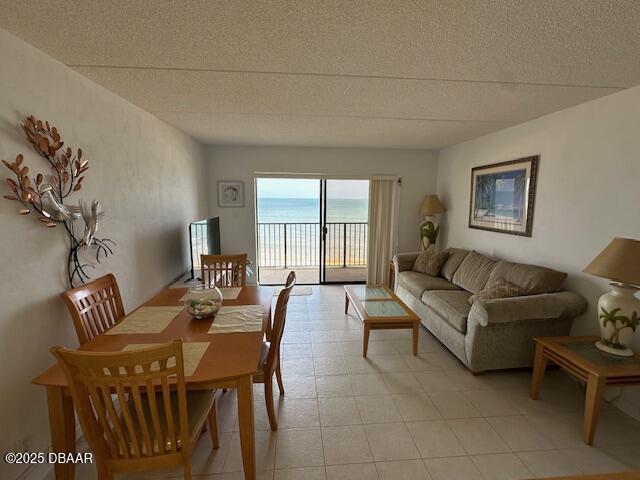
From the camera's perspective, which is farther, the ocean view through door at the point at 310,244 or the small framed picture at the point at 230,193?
the ocean view through door at the point at 310,244

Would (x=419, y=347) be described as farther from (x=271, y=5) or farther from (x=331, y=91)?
(x=271, y=5)

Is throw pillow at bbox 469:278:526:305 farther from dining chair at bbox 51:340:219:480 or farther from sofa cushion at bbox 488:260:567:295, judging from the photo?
dining chair at bbox 51:340:219:480

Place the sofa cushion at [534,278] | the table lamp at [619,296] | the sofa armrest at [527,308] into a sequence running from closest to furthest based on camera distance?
the table lamp at [619,296] → the sofa armrest at [527,308] → the sofa cushion at [534,278]

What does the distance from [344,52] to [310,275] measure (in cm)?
444

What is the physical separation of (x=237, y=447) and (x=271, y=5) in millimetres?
2273

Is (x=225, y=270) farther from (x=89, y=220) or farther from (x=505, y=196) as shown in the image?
(x=505, y=196)

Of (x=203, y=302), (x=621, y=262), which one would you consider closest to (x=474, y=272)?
(x=621, y=262)

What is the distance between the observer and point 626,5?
1.14m

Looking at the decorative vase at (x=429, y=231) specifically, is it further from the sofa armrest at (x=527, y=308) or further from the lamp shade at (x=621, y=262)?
the lamp shade at (x=621, y=262)

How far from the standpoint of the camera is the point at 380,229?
15.5 feet

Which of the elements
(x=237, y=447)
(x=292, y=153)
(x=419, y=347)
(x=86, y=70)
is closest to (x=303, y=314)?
(x=419, y=347)

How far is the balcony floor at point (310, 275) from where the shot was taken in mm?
5289

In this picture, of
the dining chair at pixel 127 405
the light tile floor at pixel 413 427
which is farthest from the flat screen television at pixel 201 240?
the dining chair at pixel 127 405

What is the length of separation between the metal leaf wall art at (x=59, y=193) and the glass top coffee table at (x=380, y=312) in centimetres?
217
